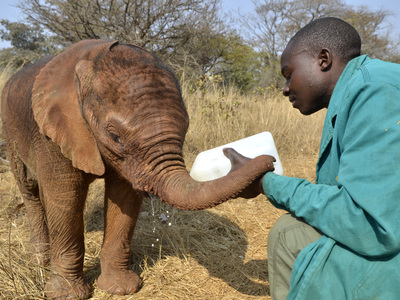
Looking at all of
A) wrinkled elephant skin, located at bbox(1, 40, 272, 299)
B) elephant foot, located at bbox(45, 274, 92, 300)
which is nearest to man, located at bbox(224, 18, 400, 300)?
wrinkled elephant skin, located at bbox(1, 40, 272, 299)

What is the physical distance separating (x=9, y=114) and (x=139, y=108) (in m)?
1.99

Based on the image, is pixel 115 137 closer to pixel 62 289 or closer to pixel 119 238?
pixel 119 238

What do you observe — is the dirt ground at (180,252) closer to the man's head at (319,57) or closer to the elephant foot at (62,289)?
the elephant foot at (62,289)

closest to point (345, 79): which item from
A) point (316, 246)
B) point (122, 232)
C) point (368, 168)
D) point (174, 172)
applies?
point (368, 168)

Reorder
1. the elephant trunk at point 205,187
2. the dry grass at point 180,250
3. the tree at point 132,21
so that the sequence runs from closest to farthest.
A: 1. the elephant trunk at point 205,187
2. the dry grass at point 180,250
3. the tree at point 132,21

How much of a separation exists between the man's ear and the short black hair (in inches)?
1.4

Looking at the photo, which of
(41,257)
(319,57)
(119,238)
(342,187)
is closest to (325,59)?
(319,57)

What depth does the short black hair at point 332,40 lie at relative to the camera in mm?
2068

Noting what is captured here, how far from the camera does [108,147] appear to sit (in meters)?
2.44

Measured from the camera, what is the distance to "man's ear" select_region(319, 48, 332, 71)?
80.3 inches

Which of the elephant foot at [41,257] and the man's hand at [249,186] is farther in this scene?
the elephant foot at [41,257]

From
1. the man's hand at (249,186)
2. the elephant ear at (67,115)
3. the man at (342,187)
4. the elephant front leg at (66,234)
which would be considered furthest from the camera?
the elephant front leg at (66,234)

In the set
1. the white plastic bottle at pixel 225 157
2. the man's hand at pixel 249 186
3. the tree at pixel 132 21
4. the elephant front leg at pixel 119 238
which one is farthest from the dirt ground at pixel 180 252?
the tree at pixel 132 21

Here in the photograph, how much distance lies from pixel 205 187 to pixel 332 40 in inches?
42.9
